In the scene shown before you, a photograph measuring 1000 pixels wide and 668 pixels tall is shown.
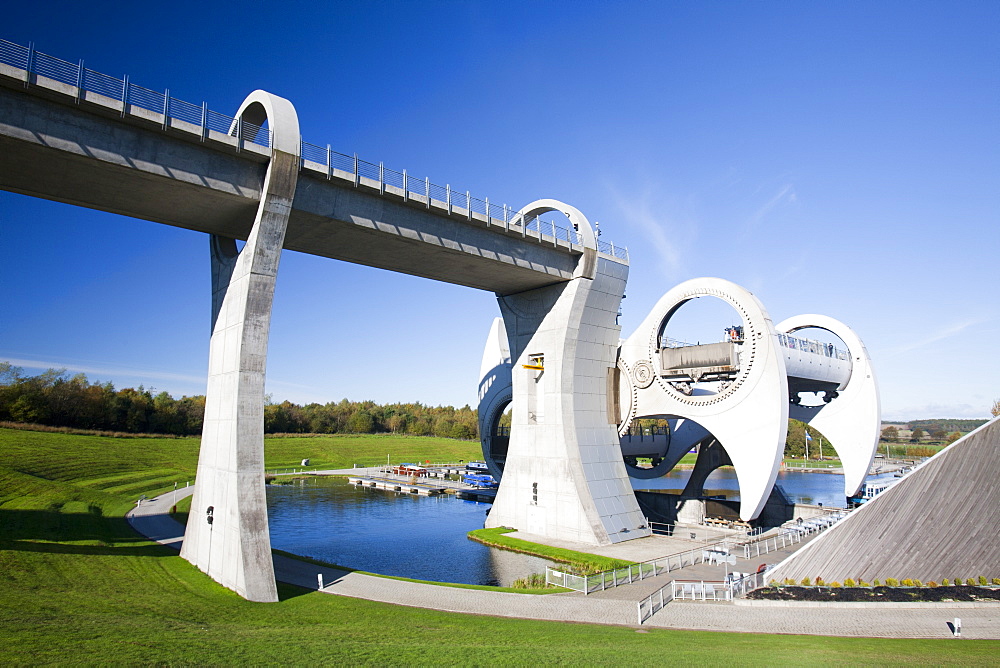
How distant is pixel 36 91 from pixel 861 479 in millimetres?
45717

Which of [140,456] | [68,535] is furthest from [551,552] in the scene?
[140,456]

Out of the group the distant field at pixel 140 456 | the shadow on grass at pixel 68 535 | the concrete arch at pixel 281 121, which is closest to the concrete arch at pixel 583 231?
the concrete arch at pixel 281 121

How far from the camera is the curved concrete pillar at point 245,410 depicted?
57.3 ft

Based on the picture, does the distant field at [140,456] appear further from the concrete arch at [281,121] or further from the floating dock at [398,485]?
the concrete arch at [281,121]

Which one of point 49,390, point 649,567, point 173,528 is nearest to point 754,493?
point 649,567

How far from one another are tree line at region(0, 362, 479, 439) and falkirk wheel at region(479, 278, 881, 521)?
4680 cm

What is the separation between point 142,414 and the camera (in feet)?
244

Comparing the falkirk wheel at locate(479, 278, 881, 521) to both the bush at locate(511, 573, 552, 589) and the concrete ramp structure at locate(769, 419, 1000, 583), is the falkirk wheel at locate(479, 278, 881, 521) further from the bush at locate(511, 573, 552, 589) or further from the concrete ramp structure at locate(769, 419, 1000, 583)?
the bush at locate(511, 573, 552, 589)

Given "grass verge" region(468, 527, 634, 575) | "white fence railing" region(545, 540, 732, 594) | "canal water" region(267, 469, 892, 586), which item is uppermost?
"white fence railing" region(545, 540, 732, 594)

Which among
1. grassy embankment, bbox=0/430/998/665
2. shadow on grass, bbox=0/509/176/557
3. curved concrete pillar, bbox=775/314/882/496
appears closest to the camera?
grassy embankment, bbox=0/430/998/665

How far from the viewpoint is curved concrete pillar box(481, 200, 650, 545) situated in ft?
95.6

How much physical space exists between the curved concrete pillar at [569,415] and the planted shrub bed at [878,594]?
1118 cm

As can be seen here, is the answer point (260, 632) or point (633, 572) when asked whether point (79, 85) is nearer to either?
point (260, 632)

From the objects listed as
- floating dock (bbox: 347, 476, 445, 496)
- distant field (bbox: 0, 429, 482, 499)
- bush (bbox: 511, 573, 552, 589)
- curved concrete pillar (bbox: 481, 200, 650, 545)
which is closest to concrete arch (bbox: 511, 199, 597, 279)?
curved concrete pillar (bbox: 481, 200, 650, 545)
